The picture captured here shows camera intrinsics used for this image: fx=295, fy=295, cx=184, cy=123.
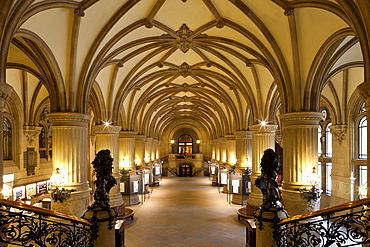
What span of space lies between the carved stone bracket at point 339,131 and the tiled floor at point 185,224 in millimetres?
6512

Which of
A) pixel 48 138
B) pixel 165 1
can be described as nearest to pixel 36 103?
pixel 48 138

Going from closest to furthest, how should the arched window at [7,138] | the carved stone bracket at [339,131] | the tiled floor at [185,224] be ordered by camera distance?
1. the tiled floor at [185,224]
2. the carved stone bracket at [339,131]
3. the arched window at [7,138]

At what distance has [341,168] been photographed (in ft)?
48.5

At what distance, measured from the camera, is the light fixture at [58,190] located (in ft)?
30.0

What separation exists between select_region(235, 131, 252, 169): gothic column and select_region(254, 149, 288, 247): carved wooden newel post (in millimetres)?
11849

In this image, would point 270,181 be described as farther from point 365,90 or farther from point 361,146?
point 361,146

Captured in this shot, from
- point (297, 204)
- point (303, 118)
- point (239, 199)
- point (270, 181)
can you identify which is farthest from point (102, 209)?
point (239, 199)

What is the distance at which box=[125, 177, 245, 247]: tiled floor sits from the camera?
10.6 m

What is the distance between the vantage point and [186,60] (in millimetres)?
16234

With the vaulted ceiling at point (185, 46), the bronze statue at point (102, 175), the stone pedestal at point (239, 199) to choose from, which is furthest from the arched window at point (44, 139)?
the bronze statue at point (102, 175)

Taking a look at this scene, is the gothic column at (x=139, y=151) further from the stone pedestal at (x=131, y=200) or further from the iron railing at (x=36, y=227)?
the iron railing at (x=36, y=227)

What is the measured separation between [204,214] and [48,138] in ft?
35.2

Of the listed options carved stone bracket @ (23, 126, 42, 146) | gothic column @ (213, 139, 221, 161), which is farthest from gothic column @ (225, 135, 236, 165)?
carved stone bracket @ (23, 126, 42, 146)

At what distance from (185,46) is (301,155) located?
6.92 m
